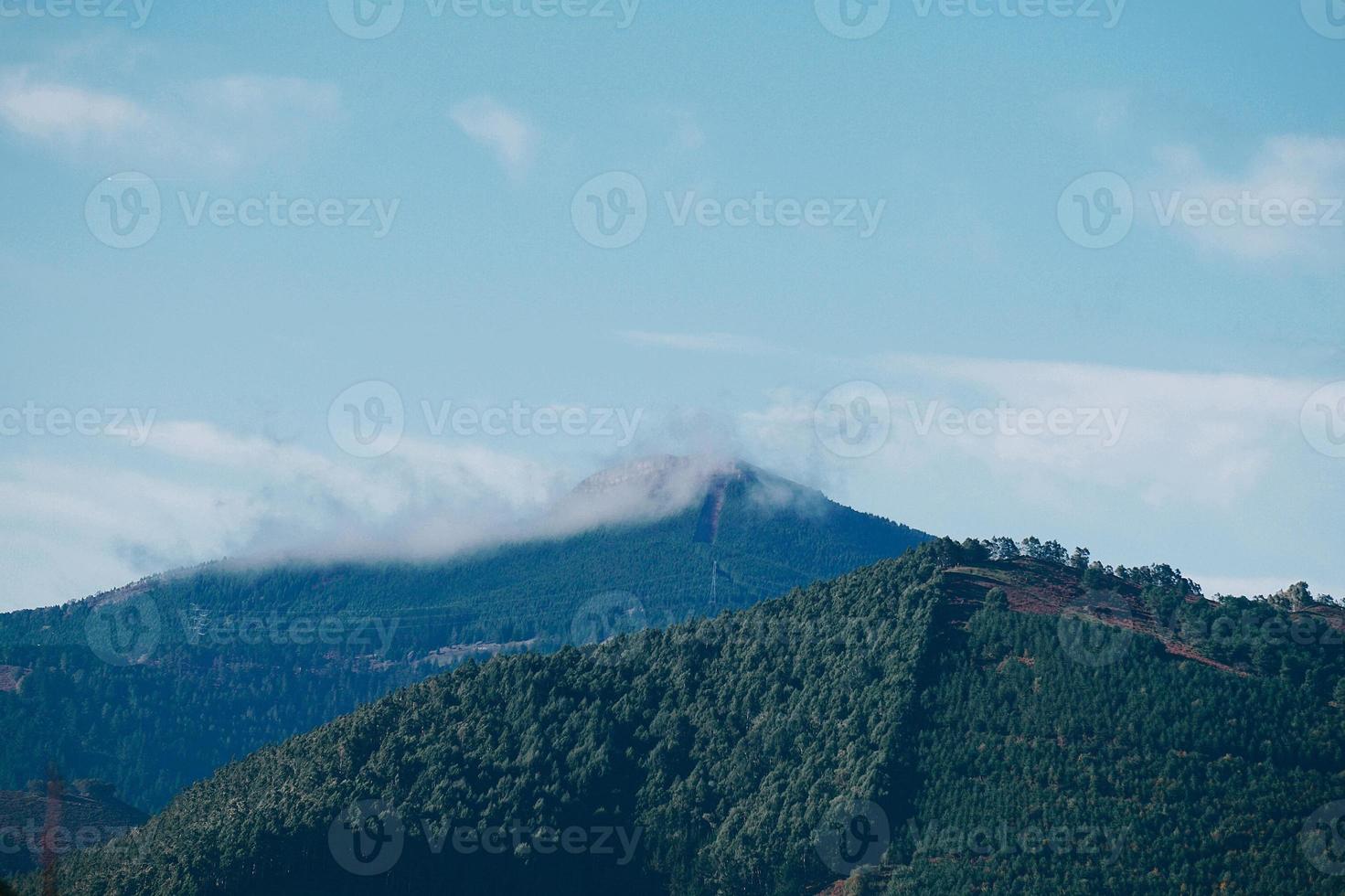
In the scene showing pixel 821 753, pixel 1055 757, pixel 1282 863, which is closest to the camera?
pixel 1282 863

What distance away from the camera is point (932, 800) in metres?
176

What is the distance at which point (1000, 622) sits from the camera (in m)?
196

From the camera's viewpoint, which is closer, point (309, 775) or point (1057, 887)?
point (1057, 887)

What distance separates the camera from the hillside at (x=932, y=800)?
165 m

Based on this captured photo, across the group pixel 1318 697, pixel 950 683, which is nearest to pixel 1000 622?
pixel 950 683

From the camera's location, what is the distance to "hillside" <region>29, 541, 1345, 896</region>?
6511 inches

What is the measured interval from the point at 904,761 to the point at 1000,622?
79.1 ft

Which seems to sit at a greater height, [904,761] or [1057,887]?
[904,761]

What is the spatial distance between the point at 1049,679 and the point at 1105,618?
55.9 feet

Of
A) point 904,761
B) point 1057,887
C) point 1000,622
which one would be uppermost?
point 1000,622

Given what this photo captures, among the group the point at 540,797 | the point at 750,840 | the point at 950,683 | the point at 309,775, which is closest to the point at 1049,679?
the point at 950,683

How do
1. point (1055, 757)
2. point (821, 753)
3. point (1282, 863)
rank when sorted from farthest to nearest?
point (821, 753)
point (1055, 757)
point (1282, 863)

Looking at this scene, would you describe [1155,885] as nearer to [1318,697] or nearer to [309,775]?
[1318,697]

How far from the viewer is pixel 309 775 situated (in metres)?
196
